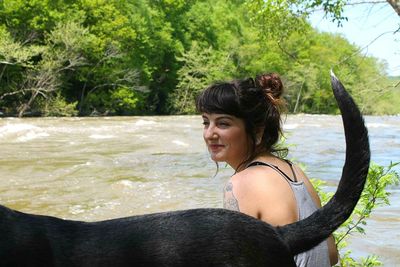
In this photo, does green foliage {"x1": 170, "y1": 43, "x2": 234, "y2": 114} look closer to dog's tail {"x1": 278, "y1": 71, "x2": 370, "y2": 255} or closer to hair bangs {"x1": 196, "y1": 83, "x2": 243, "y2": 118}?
hair bangs {"x1": 196, "y1": 83, "x2": 243, "y2": 118}

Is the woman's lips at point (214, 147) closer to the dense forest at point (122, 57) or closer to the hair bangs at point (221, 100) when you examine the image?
the hair bangs at point (221, 100)

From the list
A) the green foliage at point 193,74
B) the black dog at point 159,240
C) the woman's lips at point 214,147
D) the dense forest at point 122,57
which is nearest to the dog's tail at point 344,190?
the black dog at point 159,240

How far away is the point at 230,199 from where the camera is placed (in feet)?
8.78

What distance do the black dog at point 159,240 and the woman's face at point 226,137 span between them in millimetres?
799

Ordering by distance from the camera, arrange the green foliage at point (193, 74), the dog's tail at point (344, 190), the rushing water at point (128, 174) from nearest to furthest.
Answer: the dog's tail at point (344, 190) < the rushing water at point (128, 174) < the green foliage at point (193, 74)

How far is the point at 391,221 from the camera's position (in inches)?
337

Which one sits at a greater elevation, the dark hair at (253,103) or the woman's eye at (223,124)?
the dark hair at (253,103)

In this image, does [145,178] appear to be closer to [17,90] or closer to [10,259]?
[10,259]

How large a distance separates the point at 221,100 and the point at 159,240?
1048 mm

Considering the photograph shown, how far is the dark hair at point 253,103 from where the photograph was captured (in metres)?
2.91

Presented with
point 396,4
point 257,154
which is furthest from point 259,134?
point 396,4

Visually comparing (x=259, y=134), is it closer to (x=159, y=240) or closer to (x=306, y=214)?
(x=306, y=214)

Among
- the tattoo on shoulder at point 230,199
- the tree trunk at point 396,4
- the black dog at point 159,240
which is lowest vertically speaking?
the black dog at point 159,240

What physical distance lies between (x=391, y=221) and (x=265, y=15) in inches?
142
